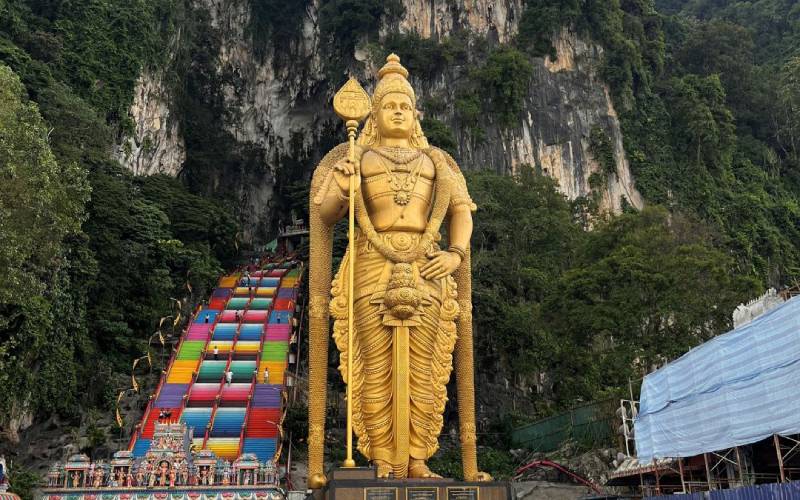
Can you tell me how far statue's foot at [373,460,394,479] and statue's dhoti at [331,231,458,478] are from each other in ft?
0.13

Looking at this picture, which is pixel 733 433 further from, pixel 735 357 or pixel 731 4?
pixel 731 4

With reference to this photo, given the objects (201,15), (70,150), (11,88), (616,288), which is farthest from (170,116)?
(616,288)

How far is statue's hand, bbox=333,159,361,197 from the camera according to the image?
7637 millimetres

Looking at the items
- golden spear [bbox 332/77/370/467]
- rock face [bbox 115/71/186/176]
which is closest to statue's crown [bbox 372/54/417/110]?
golden spear [bbox 332/77/370/467]

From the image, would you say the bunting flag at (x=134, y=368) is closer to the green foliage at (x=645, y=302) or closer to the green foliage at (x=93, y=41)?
the green foliage at (x=645, y=302)

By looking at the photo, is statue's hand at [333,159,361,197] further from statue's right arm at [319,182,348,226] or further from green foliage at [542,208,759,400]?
green foliage at [542,208,759,400]

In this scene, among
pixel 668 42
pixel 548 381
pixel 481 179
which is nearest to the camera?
pixel 548 381

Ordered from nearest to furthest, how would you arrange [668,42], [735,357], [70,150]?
1. [735,357]
2. [70,150]
3. [668,42]

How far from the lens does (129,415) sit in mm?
15102

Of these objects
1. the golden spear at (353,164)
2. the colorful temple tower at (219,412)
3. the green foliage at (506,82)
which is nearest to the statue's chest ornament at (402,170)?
the golden spear at (353,164)

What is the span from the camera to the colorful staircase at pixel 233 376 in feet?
44.1

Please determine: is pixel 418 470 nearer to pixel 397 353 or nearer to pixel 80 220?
pixel 397 353

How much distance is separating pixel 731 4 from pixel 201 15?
26.8 m

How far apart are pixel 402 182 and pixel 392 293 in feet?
3.60
